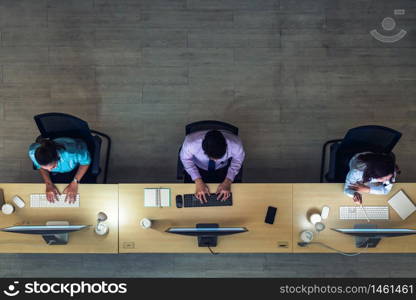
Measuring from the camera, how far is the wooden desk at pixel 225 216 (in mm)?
2902

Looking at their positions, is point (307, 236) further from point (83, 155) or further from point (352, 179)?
point (83, 155)

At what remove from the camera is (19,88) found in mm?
3760

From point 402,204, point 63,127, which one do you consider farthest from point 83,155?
point 402,204

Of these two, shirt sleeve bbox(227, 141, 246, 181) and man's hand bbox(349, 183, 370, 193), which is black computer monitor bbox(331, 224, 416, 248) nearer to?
man's hand bbox(349, 183, 370, 193)

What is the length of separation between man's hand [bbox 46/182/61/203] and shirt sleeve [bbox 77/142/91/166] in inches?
11.8

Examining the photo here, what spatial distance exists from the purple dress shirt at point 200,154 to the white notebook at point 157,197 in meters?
0.27

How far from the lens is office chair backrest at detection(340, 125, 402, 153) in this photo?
2803 millimetres

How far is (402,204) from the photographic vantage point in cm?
285

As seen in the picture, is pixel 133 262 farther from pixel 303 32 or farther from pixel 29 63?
pixel 303 32

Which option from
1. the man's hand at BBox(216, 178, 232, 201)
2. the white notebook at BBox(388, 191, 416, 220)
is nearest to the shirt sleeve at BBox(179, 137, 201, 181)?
the man's hand at BBox(216, 178, 232, 201)

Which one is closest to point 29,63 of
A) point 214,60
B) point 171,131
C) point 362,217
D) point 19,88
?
point 19,88

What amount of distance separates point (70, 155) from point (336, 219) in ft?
7.58

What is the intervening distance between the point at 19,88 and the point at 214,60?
86.0 inches

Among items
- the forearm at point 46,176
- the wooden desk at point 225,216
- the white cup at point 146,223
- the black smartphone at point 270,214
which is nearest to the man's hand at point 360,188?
the wooden desk at point 225,216
